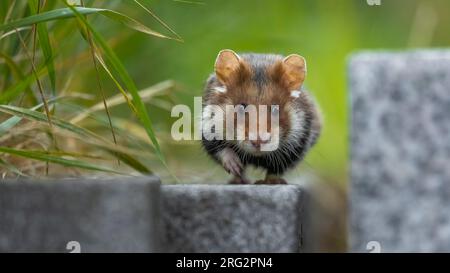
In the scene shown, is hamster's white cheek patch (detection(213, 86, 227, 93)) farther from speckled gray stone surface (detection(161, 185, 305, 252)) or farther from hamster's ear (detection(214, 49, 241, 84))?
speckled gray stone surface (detection(161, 185, 305, 252))

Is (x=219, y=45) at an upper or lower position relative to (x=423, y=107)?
upper

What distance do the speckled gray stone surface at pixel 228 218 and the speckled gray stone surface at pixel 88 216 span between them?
1.00 feet

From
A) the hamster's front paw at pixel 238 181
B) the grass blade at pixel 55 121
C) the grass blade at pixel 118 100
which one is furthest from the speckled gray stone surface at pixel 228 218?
the grass blade at pixel 118 100

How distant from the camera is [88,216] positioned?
2938 mm

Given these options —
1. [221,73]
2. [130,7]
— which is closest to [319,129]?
[221,73]

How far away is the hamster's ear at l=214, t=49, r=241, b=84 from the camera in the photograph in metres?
3.64

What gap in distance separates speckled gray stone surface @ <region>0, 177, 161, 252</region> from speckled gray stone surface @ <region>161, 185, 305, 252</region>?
1.00 ft

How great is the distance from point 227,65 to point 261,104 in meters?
0.18

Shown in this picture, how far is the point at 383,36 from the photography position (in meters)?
7.56

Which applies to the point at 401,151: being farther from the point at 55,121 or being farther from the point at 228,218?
the point at 55,121

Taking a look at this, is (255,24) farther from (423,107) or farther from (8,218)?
(8,218)

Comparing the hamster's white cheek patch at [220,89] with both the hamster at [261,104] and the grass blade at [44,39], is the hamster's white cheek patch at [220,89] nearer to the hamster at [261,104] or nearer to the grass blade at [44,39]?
the hamster at [261,104]
